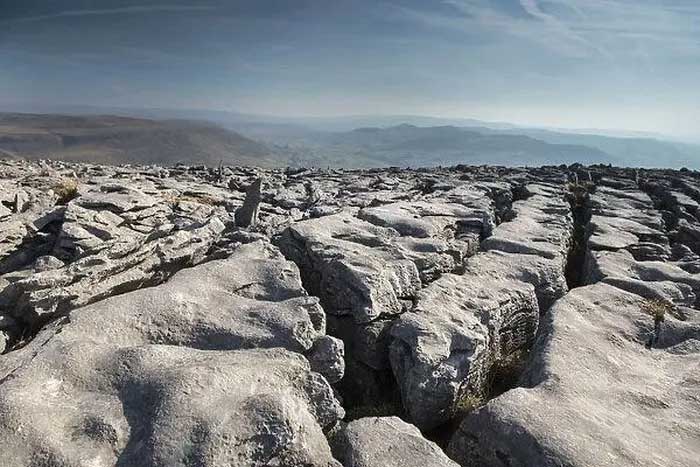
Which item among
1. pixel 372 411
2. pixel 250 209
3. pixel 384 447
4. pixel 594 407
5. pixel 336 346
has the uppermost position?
pixel 250 209

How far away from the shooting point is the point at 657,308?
45.8 feet

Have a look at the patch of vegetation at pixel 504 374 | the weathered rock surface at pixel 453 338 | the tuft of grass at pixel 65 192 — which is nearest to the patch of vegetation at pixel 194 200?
the tuft of grass at pixel 65 192

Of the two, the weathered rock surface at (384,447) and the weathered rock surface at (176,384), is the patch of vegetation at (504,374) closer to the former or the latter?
the weathered rock surface at (384,447)

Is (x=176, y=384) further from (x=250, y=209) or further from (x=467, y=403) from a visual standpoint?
(x=250, y=209)

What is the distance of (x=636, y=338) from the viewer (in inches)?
496

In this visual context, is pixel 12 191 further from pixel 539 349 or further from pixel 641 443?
pixel 641 443

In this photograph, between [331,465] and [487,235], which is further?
[487,235]

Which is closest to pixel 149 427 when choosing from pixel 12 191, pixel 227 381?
pixel 227 381

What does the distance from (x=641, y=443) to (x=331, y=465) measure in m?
5.65

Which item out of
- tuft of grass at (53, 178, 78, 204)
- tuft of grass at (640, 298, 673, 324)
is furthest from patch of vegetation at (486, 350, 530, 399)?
tuft of grass at (53, 178, 78, 204)

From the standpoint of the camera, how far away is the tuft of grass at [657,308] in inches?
534

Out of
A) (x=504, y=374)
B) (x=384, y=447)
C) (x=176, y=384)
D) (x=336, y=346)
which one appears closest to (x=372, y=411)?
(x=336, y=346)

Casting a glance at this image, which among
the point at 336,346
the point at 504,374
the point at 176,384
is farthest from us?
the point at 504,374

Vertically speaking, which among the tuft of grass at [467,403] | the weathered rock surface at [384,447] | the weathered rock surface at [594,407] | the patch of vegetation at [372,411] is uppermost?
the weathered rock surface at [594,407]
